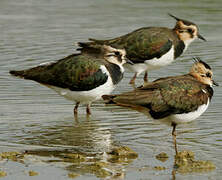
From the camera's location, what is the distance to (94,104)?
1176cm

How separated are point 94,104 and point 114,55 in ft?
3.55

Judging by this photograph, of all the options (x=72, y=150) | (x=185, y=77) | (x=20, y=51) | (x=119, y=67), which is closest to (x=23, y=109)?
(x=119, y=67)

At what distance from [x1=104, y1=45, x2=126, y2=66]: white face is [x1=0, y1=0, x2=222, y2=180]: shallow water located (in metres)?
0.81

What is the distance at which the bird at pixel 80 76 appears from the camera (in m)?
10.5

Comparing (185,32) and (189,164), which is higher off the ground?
(185,32)

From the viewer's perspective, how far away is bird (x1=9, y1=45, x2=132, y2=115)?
1048cm

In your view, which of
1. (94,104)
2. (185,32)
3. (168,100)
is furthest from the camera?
(185,32)

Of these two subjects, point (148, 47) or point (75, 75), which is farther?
point (148, 47)

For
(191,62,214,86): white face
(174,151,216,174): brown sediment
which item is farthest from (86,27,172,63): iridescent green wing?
(174,151,216,174): brown sediment

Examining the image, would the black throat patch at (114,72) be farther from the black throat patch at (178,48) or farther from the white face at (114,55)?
the black throat patch at (178,48)

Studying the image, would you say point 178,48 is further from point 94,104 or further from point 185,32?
point 94,104

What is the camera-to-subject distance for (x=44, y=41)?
643 inches

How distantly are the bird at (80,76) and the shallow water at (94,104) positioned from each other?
43cm

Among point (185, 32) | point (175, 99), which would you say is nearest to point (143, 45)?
point (185, 32)
